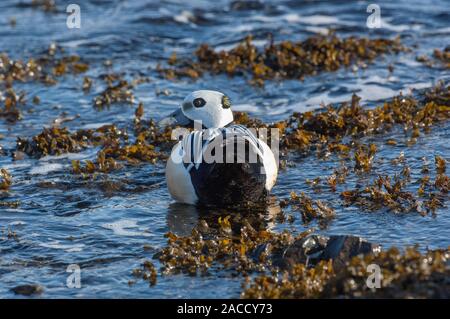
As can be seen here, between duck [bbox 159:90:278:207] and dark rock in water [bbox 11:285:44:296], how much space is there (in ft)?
5.92

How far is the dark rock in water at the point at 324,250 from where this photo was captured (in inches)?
242

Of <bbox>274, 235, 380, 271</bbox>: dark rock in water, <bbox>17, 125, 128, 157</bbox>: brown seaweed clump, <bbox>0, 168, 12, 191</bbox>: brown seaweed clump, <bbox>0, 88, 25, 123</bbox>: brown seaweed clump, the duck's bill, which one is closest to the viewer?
<bbox>274, 235, 380, 271</bbox>: dark rock in water

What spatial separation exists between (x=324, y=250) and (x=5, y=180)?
3.59 meters

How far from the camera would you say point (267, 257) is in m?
6.44

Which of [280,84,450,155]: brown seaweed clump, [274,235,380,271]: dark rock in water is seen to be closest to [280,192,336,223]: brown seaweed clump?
[274,235,380,271]: dark rock in water

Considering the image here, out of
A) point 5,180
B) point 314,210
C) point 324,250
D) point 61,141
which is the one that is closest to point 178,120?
point 314,210

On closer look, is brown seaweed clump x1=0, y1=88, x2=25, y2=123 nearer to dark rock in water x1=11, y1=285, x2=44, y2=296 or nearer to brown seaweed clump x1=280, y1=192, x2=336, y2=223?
brown seaweed clump x1=280, y1=192, x2=336, y2=223

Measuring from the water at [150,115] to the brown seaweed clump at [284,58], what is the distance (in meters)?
0.23

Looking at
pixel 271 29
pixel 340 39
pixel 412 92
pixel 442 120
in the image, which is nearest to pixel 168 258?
pixel 442 120

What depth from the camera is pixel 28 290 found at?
20.3 ft

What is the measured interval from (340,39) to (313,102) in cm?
254

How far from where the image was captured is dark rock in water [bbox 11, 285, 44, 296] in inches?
243

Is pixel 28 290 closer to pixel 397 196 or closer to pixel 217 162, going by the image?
pixel 217 162
